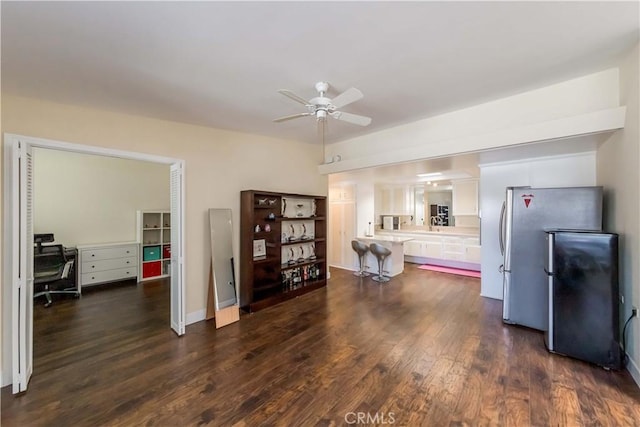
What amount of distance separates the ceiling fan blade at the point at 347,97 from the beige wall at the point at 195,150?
2.29 m

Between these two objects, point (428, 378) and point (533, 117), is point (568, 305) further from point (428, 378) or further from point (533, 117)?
point (533, 117)

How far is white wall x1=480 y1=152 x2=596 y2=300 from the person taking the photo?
11.8ft

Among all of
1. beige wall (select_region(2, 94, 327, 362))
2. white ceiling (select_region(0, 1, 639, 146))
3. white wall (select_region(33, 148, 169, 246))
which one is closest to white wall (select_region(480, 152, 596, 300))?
white ceiling (select_region(0, 1, 639, 146))

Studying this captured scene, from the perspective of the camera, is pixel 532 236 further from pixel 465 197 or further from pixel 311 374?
pixel 465 197

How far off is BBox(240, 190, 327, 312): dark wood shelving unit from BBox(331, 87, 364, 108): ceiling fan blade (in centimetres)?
216

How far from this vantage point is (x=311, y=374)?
2436 millimetres

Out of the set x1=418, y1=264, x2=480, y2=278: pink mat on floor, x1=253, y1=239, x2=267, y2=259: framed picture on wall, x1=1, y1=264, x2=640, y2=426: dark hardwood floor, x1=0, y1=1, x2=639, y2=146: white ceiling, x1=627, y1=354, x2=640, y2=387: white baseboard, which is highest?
x1=0, y1=1, x2=639, y2=146: white ceiling

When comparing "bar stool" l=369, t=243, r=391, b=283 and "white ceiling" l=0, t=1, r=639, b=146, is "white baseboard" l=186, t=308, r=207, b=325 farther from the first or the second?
"bar stool" l=369, t=243, r=391, b=283

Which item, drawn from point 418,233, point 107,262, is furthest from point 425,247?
point 107,262

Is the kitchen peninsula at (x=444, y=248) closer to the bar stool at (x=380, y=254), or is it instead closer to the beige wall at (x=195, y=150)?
the bar stool at (x=380, y=254)

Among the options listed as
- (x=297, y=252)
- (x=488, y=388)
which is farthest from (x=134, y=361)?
(x=488, y=388)

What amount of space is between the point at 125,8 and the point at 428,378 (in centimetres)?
366

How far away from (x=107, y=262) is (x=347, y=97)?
5.92m

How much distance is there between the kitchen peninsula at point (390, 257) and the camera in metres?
6.00
